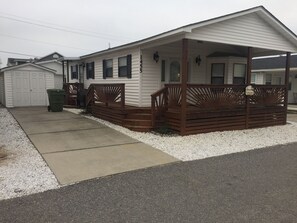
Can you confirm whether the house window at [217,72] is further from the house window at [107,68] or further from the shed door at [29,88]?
the shed door at [29,88]

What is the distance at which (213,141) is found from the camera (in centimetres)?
755

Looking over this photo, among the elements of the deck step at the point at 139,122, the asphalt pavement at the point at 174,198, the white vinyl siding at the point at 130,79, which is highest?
the white vinyl siding at the point at 130,79

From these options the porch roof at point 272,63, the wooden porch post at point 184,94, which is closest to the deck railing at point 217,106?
the wooden porch post at point 184,94

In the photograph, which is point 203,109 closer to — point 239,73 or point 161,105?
point 161,105

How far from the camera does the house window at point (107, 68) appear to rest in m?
12.4

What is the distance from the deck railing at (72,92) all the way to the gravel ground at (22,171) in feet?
25.9

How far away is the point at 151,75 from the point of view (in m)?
10.4

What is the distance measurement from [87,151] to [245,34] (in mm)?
6387

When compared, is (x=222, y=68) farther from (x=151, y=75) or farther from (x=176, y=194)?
(x=176, y=194)

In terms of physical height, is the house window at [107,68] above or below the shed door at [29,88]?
above

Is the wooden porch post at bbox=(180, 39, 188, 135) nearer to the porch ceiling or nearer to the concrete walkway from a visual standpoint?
the concrete walkway

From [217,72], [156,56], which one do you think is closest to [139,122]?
[156,56]

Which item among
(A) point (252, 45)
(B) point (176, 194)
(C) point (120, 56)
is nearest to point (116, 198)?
(B) point (176, 194)

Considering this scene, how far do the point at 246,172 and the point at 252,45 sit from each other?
566 cm
